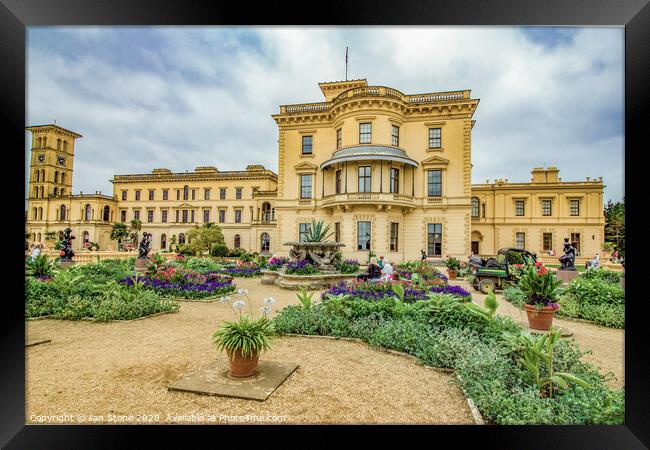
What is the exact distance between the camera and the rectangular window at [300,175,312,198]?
88.3 ft

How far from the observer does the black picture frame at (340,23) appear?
2.63 meters

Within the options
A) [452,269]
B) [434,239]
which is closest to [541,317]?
[452,269]

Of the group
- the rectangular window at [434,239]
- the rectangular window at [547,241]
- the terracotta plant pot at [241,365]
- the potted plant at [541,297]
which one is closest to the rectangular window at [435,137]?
the rectangular window at [434,239]

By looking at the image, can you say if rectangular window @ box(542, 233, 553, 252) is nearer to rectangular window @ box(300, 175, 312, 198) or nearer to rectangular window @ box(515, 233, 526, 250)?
rectangular window @ box(515, 233, 526, 250)

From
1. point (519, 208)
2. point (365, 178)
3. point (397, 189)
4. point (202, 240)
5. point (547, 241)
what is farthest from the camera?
point (519, 208)

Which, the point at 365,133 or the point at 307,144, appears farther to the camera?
the point at 307,144

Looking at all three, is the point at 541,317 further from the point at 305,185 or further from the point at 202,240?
the point at 202,240

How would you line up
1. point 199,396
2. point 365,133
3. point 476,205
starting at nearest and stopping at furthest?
point 199,396 → point 365,133 → point 476,205

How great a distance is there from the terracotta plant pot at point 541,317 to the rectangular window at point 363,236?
17.0 m

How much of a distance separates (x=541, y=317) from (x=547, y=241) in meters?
29.8

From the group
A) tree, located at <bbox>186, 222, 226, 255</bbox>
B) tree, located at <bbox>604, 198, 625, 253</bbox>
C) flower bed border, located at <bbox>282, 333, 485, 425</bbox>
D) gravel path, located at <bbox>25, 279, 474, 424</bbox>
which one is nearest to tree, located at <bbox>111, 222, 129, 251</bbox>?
tree, located at <bbox>186, 222, 226, 255</bbox>

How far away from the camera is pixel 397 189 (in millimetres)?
24750
